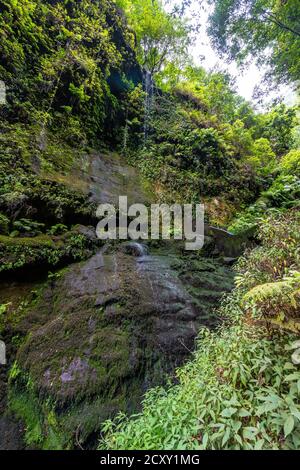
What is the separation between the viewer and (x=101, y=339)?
3.13 metres

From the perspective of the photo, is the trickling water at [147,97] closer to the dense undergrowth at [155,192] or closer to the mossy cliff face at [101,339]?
the dense undergrowth at [155,192]

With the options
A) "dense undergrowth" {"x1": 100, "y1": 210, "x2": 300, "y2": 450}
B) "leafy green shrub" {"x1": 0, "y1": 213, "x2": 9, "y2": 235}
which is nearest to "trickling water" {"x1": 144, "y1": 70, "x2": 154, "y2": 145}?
"leafy green shrub" {"x1": 0, "y1": 213, "x2": 9, "y2": 235}

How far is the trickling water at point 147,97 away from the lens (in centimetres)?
951

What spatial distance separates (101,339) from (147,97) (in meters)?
9.75

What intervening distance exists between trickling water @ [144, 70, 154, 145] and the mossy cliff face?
6.47m

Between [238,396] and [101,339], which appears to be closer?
[238,396]

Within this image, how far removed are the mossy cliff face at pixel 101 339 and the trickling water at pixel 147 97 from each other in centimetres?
647

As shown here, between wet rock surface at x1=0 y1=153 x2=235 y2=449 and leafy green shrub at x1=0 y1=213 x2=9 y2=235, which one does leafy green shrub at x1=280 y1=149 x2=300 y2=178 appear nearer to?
wet rock surface at x1=0 y1=153 x2=235 y2=449

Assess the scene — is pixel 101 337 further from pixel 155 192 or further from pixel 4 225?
pixel 155 192

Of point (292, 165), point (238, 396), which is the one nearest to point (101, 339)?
point (238, 396)

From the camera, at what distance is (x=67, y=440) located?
7.70ft

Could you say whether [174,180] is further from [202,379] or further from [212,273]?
[202,379]

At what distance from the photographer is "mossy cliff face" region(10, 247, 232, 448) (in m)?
2.58
